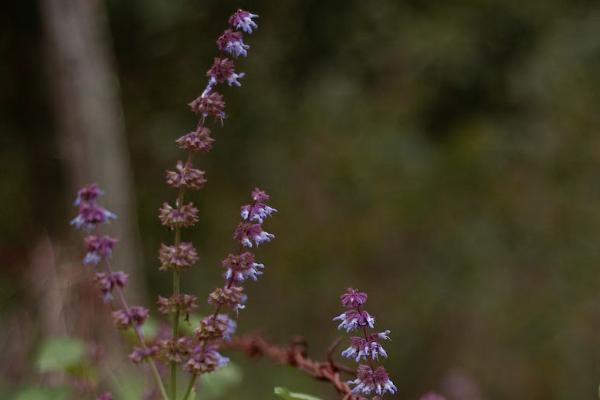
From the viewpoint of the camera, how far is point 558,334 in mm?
8398

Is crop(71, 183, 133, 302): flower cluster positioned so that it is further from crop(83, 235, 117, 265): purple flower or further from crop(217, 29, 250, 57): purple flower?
crop(217, 29, 250, 57): purple flower

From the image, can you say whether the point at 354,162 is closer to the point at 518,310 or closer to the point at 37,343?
the point at 518,310

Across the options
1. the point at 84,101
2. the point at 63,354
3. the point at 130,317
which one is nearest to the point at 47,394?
the point at 63,354

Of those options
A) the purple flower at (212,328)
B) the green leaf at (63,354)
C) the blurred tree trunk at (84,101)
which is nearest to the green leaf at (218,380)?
Answer: the green leaf at (63,354)

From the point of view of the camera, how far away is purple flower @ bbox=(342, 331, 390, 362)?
3.90 feet

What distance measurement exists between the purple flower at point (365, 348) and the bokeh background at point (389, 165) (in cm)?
643

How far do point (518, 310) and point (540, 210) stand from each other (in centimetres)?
99

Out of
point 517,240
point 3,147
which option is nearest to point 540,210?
point 517,240

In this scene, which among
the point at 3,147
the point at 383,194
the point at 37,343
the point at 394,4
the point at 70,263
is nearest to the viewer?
the point at 70,263

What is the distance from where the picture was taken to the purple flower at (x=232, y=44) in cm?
127

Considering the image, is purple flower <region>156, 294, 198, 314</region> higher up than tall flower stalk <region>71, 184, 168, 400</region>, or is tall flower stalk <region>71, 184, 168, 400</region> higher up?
tall flower stalk <region>71, 184, 168, 400</region>

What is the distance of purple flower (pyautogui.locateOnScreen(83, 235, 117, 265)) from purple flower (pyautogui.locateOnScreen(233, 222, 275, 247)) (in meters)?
0.19

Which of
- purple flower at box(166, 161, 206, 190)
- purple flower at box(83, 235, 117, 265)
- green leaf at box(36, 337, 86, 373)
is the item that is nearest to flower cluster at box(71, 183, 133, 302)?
purple flower at box(83, 235, 117, 265)

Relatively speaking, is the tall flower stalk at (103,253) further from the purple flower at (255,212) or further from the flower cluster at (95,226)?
the purple flower at (255,212)
